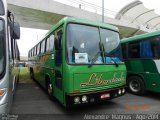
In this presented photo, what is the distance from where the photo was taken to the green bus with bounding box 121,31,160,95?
6977mm

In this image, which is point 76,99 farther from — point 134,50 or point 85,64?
point 134,50

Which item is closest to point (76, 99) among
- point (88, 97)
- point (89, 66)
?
point (88, 97)

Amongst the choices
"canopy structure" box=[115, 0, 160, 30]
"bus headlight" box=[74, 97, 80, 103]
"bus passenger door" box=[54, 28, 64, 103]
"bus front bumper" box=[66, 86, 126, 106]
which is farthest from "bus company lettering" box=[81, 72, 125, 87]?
"canopy structure" box=[115, 0, 160, 30]

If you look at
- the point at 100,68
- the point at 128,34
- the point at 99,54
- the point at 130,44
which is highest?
the point at 128,34

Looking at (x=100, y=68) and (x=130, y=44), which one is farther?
(x=130, y=44)

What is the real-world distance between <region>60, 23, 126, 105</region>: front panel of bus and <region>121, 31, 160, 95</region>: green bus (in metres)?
2.08

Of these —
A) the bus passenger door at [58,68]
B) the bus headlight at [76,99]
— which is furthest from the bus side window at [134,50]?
the bus headlight at [76,99]

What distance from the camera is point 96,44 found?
5207 mm

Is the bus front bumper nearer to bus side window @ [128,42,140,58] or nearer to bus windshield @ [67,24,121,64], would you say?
bus windshield @ [67,24,121,64]

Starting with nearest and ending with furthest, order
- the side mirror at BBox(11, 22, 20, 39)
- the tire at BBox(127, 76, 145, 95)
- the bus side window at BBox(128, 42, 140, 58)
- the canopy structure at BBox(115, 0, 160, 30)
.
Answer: the side mirror at BBox(11, 22, 20, 39)
the tire at BBox(127, 76, 145, 95)
the bus side window at BBox(128, 42, 140, 58)
the canopy structure at BBox(115, 0, 160, 30)

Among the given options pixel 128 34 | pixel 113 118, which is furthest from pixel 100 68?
pixel 128 34

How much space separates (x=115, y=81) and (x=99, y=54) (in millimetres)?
1040

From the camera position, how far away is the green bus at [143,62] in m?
6.98

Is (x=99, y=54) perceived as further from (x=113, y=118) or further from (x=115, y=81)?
(x=113, y=118)
